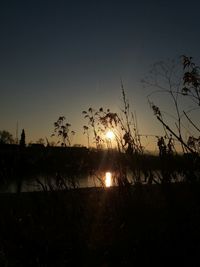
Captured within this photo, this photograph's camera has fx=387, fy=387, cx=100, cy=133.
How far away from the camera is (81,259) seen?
11.9 feet

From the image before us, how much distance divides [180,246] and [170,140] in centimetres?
244

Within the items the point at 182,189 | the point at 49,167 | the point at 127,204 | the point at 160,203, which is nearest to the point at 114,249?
the point at 127,204

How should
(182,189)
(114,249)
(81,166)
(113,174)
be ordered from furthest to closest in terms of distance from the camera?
(81,166)
(113,174)
(182,189)
(114,249)

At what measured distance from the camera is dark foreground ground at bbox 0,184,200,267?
11.7ft

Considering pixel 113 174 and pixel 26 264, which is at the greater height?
pixel 113 174

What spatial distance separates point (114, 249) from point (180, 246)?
65 centimetres

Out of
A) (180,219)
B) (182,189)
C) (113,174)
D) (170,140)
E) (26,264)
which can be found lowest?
(26,264)

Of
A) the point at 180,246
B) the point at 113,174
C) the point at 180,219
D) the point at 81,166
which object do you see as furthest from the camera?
the point at 81,166

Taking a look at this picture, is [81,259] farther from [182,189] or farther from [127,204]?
[182,189]

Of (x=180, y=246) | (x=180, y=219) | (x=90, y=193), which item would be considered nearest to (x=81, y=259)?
(x=180, y=246)

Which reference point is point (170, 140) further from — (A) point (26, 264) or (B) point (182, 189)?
(A) point (26, 264)

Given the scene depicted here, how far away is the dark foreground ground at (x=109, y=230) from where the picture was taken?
140 inches

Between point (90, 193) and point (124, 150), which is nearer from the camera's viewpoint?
point (124, 150)

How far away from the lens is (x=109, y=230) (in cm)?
439
